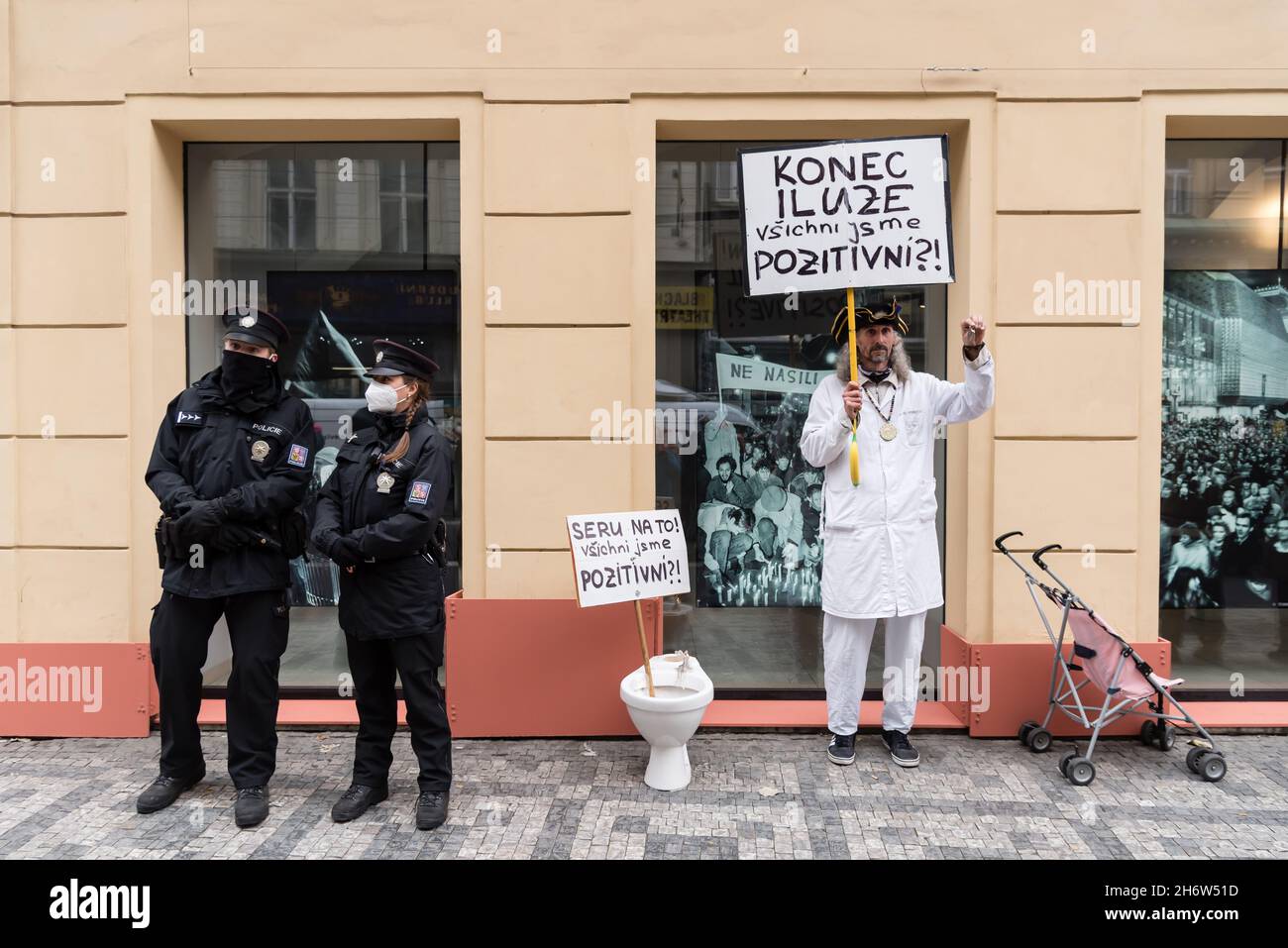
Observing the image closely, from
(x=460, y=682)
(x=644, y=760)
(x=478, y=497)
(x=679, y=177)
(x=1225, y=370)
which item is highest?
(x=679, y=177)

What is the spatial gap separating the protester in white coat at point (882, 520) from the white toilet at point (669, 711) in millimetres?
899

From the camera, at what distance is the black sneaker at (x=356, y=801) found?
419 centimetres

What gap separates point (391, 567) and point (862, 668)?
273 centimetres

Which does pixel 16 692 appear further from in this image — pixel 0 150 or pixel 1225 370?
pixel 1225 370

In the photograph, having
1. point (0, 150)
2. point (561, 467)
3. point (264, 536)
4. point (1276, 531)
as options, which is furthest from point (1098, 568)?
point (0, 150)

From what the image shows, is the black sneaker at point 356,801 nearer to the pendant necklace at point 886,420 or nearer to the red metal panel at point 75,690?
the red metal panel at point 75,690

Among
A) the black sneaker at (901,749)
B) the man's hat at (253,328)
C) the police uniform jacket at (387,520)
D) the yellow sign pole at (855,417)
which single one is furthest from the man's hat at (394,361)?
the black sneaker at (901,749)

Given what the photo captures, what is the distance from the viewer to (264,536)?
166 inches

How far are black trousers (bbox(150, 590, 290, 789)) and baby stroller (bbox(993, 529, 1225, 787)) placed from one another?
160 inches

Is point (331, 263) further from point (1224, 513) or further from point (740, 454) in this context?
point (1224, 513)

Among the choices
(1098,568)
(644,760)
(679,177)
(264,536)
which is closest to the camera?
(264,536)

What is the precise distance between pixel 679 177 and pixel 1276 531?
15.7 ft

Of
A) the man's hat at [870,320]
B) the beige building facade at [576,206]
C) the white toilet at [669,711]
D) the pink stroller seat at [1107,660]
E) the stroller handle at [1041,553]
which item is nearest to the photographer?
the white toilet at [669,711]

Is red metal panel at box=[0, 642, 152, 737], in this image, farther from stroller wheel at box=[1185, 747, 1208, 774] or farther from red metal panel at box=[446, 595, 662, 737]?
stroller wheel at box=[1185, 747, 1208, 774]
